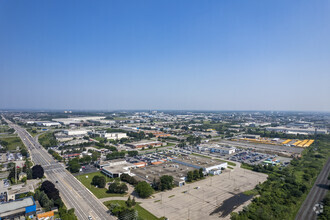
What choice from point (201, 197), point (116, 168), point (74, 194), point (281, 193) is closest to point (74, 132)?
point (116, 168)

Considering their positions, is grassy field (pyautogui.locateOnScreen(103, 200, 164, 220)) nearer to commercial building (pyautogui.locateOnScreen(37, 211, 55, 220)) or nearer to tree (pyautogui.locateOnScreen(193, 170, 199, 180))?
commercial building (pyautogui.locateOnScreen(37, 211, 55, 220))

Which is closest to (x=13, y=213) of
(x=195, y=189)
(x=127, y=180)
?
(x=127, y=180)

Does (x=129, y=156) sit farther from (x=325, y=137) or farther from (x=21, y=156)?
(x=325, y=137)

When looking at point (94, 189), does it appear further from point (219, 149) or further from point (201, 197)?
point (219, 149)

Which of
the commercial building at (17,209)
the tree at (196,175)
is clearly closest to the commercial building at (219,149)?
the tree at (196,175)

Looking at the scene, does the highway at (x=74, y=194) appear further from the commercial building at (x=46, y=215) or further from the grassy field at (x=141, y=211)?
the commercial building at (x=46, y=215)

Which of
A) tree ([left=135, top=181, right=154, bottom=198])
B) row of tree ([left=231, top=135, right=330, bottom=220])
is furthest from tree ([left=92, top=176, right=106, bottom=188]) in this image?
row of tree ([left=231, top=135, right=330, bottom=220])
